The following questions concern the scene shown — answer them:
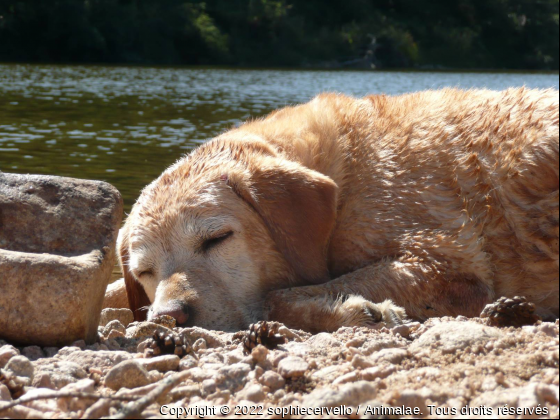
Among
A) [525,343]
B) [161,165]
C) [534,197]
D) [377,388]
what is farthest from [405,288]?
[161,165]

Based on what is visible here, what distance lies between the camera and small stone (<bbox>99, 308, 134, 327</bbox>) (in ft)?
14.7

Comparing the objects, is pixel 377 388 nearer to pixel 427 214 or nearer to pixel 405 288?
pixel 405 288

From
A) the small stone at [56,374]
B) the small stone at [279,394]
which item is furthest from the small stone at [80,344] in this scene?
the small stone at [279,394]

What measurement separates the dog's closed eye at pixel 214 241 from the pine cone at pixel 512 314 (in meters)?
1.65

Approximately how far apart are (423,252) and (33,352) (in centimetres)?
226

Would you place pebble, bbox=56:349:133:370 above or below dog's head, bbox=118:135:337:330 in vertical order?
below

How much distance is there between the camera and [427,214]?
4.27 meters

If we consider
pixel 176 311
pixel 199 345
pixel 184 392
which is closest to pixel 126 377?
pixel 184 392

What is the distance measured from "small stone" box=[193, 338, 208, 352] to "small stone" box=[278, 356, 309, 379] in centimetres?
69

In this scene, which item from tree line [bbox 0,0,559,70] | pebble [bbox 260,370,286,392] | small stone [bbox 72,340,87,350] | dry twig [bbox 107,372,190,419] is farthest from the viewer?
tree line [bbox 0,0,559,70]

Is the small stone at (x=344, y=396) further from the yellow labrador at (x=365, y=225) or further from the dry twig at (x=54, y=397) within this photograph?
the yellow labrador at (x=365, y=225)

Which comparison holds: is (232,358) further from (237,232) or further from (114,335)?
(237,232)

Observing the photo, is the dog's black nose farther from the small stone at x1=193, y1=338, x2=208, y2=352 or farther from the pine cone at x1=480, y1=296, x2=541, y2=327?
the pine cone at x1=480, y1=296, x2=541, y2=327

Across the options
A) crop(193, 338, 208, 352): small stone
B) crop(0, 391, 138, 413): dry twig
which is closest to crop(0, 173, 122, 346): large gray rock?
crop(193, 338, 208, 352): small stone
